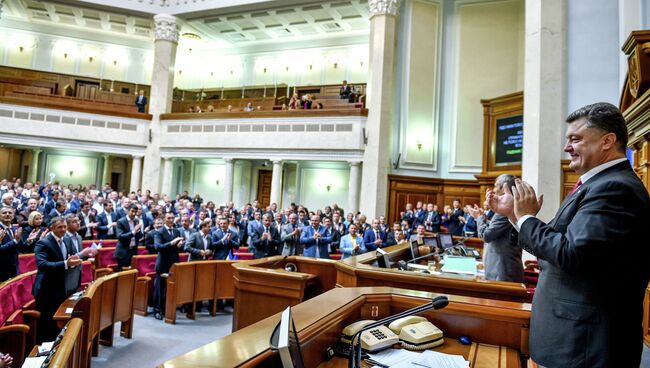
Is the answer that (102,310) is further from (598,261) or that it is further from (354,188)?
(354,188)

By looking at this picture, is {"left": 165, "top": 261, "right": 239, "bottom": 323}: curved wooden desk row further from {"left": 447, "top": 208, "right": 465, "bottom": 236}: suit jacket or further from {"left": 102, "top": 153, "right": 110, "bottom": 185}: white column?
{"left": 102, "top": 153, "right": 110, "bottom": 185}: white column

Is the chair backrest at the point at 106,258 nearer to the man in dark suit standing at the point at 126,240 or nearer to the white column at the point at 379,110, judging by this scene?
the man in dark suit standing at the point at 126,240

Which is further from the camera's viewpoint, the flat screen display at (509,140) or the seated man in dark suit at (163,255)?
the flat screen display at (509,140)

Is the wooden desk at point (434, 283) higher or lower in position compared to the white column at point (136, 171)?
lower

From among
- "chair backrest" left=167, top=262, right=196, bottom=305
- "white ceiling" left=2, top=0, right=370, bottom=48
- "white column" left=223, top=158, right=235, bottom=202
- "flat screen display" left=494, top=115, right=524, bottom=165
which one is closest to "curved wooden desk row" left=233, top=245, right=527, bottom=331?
"chair backrest" left=167, top=262, right=196, bottom=305

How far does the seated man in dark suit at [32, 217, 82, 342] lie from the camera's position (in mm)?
3924

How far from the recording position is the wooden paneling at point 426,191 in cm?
1231

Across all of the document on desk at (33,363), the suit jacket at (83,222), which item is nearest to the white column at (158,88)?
the suit jacket at (83,222)

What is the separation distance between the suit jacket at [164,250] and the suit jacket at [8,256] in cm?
164

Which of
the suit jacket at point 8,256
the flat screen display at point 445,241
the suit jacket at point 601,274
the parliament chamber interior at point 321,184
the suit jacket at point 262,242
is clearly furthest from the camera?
the suit jacket at point 262,242

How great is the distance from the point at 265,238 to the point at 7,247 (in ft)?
12.1

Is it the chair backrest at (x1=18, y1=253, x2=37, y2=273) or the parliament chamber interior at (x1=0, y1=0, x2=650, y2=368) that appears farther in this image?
the chair backrest at (x1=18, y1=253, x2=37, y2=273)

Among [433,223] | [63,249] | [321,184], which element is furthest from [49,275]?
[321,184]

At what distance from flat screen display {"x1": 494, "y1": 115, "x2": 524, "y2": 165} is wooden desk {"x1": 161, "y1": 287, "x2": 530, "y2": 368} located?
880 centimetres
